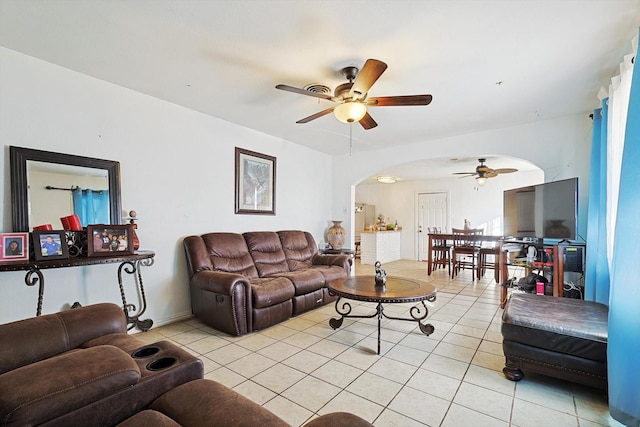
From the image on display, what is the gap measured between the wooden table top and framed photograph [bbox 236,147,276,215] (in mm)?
1813

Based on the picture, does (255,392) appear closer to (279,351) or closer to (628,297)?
(279,351)

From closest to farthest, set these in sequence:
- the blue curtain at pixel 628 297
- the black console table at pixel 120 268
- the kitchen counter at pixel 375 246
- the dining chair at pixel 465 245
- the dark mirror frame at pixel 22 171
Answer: the blue curtain at pixel 628 297 → the black console table at pixel 120 268 → the dark mirror frame at pixel 22 171 → the dining chair at pixel 465 245 → the kitchen counter at pixel 375 246

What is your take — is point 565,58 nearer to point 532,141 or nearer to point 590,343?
point 532,141

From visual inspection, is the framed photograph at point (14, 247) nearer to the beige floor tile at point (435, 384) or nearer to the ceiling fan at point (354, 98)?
the ceiling fan at point (354, 98)

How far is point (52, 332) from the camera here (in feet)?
4.98

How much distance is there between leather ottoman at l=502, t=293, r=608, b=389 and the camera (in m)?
1.84

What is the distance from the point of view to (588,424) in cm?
167

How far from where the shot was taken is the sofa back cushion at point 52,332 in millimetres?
1356

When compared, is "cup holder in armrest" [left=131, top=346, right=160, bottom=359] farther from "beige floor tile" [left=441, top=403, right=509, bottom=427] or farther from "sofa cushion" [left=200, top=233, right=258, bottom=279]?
"sofa cushion" [left=200, top=233, right=258, bottom=279]

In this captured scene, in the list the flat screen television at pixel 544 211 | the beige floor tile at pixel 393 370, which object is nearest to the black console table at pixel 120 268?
the beige floor tile at pixel 393 370

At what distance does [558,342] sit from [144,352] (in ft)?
8.14

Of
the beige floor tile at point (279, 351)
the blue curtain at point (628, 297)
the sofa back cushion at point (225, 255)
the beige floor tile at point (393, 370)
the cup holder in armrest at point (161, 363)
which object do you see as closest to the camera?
the cup holder in armrest at point (161, 363)

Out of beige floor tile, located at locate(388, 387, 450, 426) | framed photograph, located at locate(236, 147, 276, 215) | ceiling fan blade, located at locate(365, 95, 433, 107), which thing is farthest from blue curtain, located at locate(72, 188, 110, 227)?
beige floor tile, located at locate(388, 387, 450, 426)

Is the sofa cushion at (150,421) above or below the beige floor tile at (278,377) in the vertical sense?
above
